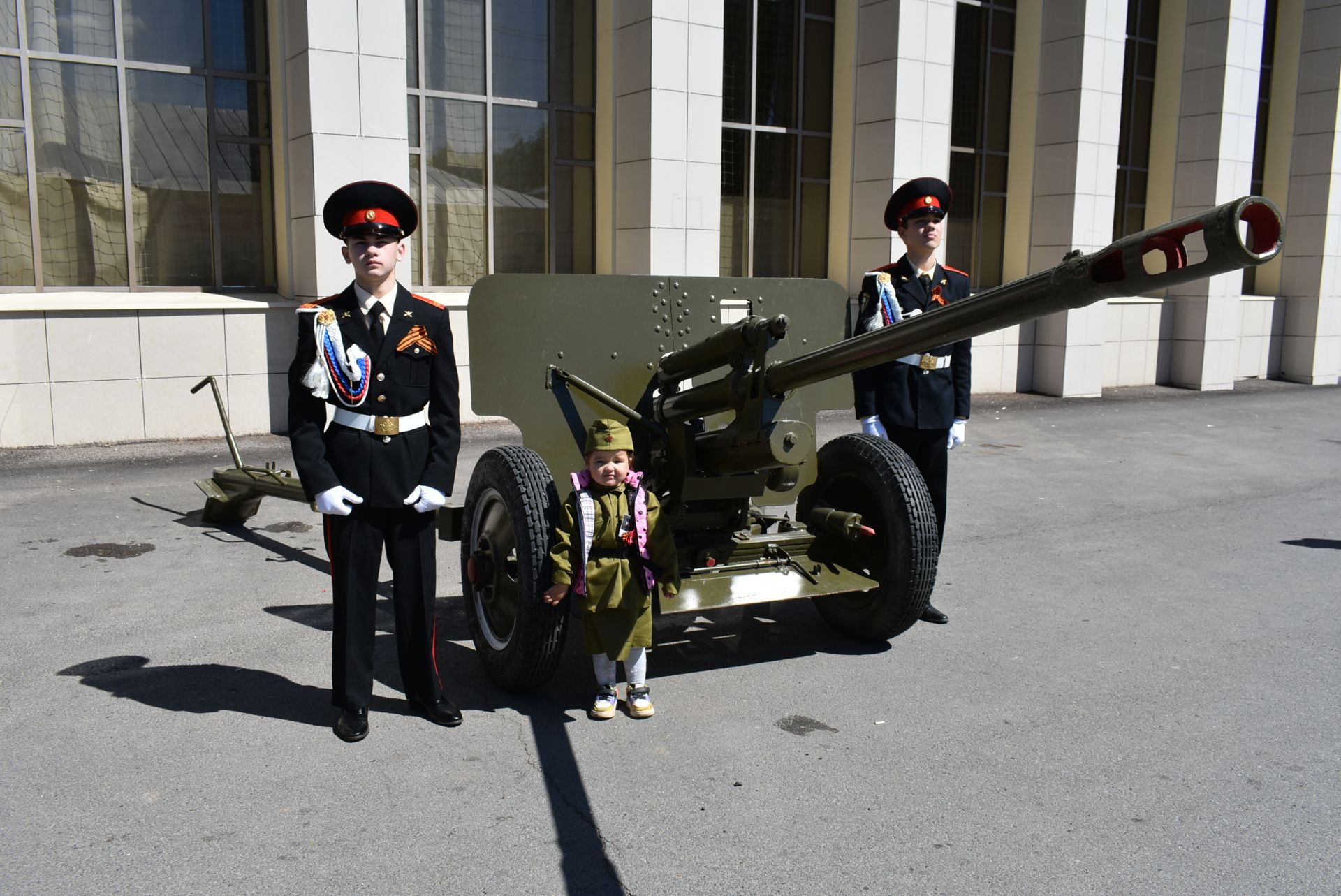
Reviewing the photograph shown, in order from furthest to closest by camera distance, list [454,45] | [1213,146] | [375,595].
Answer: [1213,146] < [454,45] < [375,595]

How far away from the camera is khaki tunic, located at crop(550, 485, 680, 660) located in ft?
13.1

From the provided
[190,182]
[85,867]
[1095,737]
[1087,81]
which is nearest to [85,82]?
[190,182]

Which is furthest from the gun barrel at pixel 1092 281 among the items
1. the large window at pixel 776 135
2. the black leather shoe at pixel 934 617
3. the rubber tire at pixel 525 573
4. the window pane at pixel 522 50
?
the large window at pixel 776 135

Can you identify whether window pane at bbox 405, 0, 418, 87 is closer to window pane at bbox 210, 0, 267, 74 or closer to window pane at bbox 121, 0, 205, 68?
window pane at bbox 210, 0, 267, 74

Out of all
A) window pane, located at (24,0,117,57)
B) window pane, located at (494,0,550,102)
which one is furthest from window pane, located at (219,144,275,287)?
window pane, located at (494,0,550,102)

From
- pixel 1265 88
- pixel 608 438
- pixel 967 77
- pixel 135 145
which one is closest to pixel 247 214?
pixel 135 145

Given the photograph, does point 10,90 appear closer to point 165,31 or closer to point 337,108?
point 165,31

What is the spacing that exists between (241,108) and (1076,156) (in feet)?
31.5

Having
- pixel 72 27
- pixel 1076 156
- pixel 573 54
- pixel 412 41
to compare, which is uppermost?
pixel 573 54

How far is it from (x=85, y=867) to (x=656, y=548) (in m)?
2.00

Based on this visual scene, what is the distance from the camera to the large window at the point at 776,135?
13156 millimetres

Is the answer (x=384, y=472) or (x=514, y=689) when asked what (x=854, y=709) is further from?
(x=384, y=472)

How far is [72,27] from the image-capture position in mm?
9500

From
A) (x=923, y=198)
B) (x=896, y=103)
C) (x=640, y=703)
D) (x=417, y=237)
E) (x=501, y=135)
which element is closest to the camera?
(x=640, y=703)
